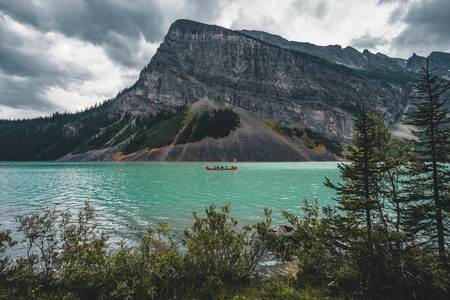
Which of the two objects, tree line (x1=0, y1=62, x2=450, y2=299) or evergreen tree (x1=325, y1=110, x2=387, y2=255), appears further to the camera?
evergreen tree (x1=325, y1=110, x2=387, y2=255)

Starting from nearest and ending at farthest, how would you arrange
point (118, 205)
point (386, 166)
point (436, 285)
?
1. point (436, 285)
2. point (386, 166)
3. point (118, 205)

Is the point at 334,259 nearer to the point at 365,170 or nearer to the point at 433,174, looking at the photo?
the point at 365,170

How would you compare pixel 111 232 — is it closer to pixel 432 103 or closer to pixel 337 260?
pixel 337 260

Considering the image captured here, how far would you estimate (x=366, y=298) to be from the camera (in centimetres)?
556

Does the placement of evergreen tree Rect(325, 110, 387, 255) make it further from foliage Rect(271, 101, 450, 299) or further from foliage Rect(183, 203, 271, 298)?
foliage Rect(183, 203, 271, 298)

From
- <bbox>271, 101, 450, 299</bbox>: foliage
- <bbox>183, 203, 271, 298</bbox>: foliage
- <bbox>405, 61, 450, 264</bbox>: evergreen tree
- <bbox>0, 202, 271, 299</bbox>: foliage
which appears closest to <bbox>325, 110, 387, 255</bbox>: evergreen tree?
<bbox>271, 101, 450, 299</bbox>: foliage

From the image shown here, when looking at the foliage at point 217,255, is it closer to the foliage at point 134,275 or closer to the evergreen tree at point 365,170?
the foliage at point 134,275

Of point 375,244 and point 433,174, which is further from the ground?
point 433,174

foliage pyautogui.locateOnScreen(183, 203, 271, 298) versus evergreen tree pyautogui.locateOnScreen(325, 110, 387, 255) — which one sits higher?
evergreen tree pyautogui.locateOnScreen(325, 110, 387, 255)

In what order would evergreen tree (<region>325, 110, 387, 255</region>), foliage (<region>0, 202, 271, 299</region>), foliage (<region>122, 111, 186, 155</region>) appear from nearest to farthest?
foliage (<region>0, 202, 271, 299</region>)
evergreen tree (<region>325, 110, 387, 255</region>)
foliage (<region>122, 111, 186, 155</region>)

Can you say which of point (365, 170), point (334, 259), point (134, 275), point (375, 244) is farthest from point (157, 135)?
point (375, 244)

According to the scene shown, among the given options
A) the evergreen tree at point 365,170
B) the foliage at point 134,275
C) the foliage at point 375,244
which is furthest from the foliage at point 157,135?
the evergreen tree at point 365,170

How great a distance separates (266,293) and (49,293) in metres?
6.19

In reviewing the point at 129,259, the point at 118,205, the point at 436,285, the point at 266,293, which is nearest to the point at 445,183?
the point at 436,285
